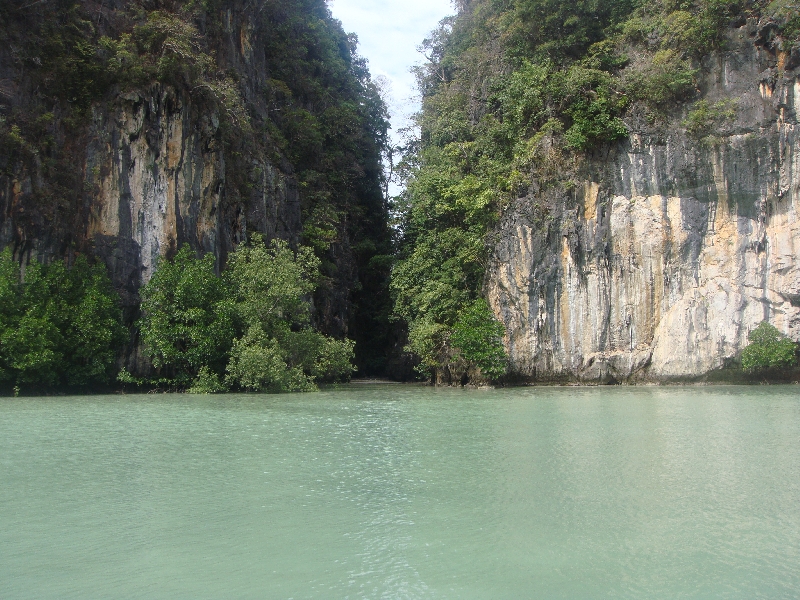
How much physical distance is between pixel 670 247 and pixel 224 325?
15.9 metres

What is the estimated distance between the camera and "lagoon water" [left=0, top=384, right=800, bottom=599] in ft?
16.9

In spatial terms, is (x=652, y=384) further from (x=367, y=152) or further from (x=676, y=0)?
(x=367, y=152)

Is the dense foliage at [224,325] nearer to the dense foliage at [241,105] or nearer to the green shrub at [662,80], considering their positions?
the dense foliage at [241,105]

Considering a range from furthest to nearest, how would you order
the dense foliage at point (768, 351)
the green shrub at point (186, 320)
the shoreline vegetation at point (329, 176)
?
1. the dense foliage at point (768, 351)
2. the green shrub at point (186, 320)
3. the shoreline vegetation at point (329, 176)

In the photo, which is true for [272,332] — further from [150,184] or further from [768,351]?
[768,351]

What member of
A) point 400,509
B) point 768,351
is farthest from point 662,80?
point 400,509

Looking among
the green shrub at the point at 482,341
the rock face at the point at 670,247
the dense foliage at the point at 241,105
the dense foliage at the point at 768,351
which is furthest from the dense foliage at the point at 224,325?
the dense foliage at the point at 768,351

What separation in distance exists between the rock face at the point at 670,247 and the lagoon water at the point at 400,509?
464 inches

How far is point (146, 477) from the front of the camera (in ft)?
27.2

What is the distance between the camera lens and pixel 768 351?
22.8m

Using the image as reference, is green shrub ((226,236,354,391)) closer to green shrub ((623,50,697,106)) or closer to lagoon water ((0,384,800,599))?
lagoon water ((0,384,800,599))

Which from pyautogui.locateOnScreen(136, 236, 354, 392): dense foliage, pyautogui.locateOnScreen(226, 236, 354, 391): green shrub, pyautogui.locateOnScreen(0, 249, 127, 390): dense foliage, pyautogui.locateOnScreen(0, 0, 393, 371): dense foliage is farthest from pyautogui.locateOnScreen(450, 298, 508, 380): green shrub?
pyautogui.locateOnScreen(0, 249, 127, 390): dense foliage

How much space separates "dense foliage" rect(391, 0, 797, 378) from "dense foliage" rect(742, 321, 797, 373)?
7.46 meters

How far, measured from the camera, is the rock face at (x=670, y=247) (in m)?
23.8
